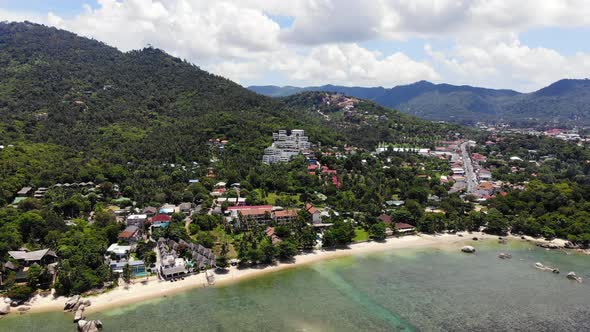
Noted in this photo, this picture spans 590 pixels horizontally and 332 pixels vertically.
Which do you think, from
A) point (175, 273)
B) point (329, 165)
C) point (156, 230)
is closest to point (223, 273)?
point (175, 273)

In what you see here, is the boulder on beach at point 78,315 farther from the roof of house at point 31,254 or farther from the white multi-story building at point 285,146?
the white multi-story building at point 285,146

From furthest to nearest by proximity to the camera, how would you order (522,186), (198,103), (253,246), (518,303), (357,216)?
(198,103), (522,186), (357,216), (253,246), (518,303)

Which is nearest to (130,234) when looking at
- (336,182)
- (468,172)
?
(336,182)

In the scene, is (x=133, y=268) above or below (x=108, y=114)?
below

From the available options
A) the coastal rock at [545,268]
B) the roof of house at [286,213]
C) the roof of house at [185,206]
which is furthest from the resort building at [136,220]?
the coastal rock at [545,268]

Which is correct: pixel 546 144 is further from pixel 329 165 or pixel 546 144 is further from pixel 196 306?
pixel 196 306

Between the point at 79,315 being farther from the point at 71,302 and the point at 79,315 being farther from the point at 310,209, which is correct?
the point at 310,209
